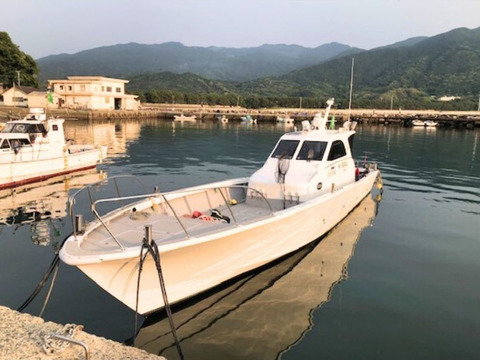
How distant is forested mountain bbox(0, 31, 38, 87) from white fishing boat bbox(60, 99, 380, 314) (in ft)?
245

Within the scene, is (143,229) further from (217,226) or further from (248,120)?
(248,120)

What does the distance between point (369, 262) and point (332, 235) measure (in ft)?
6.25

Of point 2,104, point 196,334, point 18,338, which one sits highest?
point 2,104

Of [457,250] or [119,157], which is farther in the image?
[119,157]

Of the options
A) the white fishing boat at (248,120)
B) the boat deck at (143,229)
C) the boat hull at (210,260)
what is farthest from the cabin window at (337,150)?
the white fishing boat at (248,120)

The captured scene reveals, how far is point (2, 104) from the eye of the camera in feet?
218

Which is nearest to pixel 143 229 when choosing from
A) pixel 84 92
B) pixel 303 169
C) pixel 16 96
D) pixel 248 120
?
pixel 303 169

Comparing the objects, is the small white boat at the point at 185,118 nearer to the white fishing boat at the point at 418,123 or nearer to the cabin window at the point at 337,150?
the white fishing boat at the point at 418,123

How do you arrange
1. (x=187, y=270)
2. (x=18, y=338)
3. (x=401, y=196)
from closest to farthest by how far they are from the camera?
1. (x=18, y=338)
2. (x=187, y=270)
3. (x=401, y=196)

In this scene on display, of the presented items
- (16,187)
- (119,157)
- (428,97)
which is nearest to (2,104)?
(119,157)

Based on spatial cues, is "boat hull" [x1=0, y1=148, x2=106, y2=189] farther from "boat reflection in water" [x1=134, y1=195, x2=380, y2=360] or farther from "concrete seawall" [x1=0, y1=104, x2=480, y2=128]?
"concrete seawall" [x1=0, y1=104, x2=480, y2=128]

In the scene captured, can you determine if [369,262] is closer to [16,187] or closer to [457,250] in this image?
[457,250]

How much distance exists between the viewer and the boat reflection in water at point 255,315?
21.1 feet

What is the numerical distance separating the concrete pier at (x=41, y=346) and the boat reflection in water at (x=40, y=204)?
5957 mm
